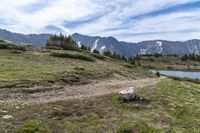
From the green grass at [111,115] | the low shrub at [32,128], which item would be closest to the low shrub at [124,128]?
the green grass at [111,115]

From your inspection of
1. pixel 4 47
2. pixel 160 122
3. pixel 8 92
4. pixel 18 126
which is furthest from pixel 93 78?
pixel 4 47

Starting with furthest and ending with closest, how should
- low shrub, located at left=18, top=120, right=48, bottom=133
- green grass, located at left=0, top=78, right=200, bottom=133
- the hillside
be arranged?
green grass, located at left=0, top=78, right=200, bottom=133 < the hillside < low shrub, located at left=18, top=120, right=48, bottom=133

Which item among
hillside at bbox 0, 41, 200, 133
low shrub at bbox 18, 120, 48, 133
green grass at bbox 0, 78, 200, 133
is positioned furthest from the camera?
green grass at bbox 0, 78, 200, 133

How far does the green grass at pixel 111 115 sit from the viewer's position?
763 inches

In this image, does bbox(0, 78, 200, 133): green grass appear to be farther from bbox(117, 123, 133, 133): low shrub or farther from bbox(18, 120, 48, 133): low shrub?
bbox(18, 120, 48, 133): low shrub

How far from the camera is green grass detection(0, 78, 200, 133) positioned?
19.4 metres

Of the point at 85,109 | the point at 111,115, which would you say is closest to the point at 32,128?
the point at 85,109

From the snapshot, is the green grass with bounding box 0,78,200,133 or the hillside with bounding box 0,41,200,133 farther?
the green grass with bounding box 0,78,200,133

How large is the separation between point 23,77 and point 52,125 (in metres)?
16.4

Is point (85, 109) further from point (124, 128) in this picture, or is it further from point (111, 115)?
point (124, 128)

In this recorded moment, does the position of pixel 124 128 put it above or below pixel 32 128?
below

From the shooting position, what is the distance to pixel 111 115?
874 inches

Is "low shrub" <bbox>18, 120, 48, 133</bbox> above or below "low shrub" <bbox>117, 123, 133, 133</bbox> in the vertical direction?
above

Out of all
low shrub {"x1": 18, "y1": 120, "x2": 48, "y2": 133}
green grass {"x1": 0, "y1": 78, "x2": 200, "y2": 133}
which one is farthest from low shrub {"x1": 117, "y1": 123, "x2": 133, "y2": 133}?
low shrub {"x1": 18, "y1": 120, "x2": 48, "y2": 133}
